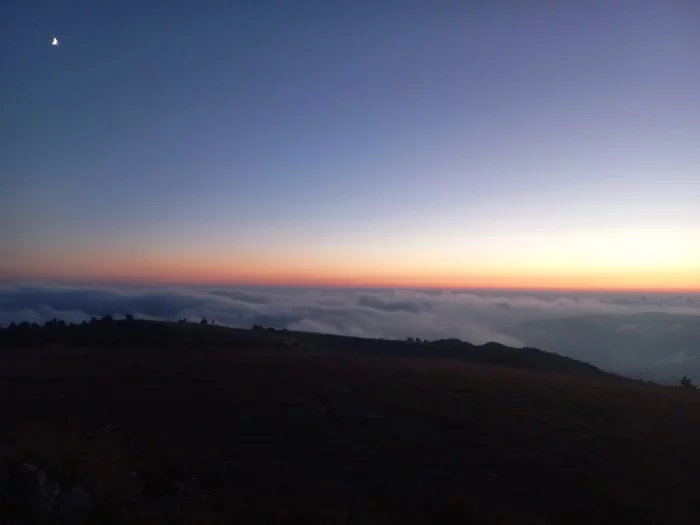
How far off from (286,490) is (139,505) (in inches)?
115

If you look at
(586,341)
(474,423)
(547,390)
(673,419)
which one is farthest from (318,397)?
(586,341)

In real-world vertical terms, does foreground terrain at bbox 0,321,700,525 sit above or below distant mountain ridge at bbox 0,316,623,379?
below

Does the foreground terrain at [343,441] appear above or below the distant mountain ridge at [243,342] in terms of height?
below

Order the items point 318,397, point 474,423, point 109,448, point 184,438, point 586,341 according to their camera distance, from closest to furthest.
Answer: point 109,448, point 184,438, point 474,423, point 318,397, point 586,341

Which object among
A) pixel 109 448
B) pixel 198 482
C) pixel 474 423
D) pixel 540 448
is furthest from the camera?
pixel 474 423

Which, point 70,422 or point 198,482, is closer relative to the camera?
point 198,482

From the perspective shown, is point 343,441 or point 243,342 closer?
point 343,441

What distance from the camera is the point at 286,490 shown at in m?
11.9

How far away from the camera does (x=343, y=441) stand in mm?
15555

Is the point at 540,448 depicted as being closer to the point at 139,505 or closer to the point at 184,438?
the point at 184,438

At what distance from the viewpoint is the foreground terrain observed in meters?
11.1

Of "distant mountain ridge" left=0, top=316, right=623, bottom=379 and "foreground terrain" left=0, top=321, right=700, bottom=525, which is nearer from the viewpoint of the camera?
"foreground terrain" left=0, top=321, right=700, bottom=525

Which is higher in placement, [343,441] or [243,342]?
[243,342]

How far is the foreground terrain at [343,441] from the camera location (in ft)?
36.3
